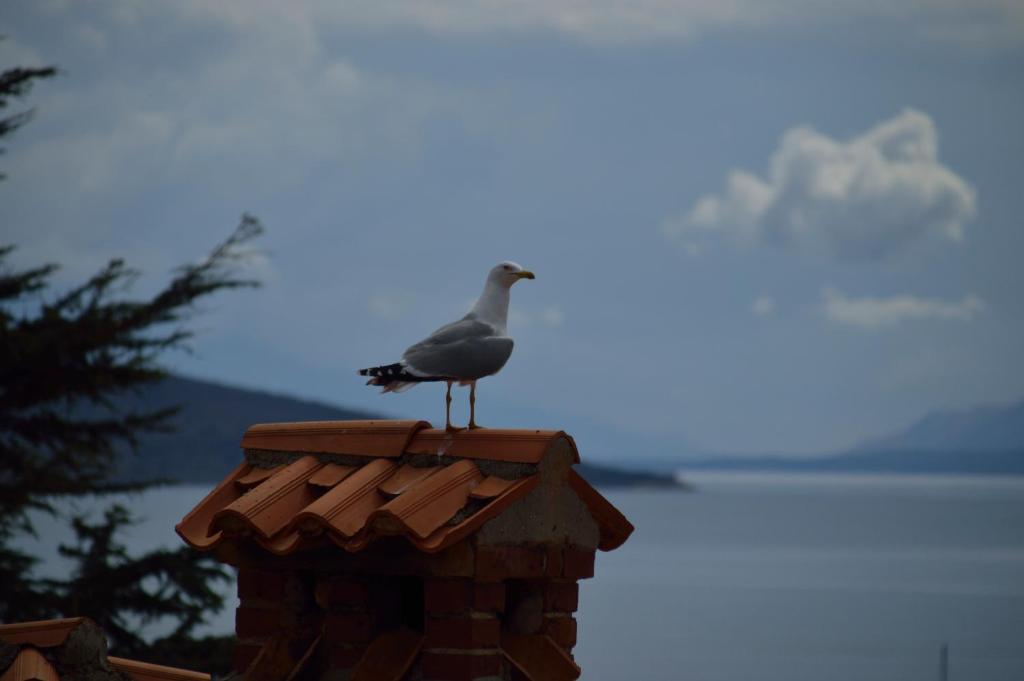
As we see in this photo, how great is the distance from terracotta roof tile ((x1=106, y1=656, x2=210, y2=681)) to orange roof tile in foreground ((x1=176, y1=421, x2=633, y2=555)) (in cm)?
42

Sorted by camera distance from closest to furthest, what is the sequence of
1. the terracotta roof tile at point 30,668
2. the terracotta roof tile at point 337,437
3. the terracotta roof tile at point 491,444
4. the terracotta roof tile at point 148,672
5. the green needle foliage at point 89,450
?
the terracotta roof tile at point 30,668 < the terracotta roof tile at point 491,444 < the terracotta roof tile at point 148,672 < the terracotta roof tile at point 337,437 < the green needle foliage at point 89,450

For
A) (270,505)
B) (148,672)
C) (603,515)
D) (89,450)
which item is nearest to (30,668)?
(148,672)

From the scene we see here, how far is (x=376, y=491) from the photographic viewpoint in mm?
4703

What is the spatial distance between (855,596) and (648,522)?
86530 millimetres

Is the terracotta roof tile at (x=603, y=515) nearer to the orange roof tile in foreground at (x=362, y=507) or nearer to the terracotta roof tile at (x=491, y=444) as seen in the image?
the terracotta roof tile at (x=491, y=444)

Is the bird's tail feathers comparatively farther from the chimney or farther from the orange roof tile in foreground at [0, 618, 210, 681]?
the orange roof tile in foreground at [0, 618, 210, 681]

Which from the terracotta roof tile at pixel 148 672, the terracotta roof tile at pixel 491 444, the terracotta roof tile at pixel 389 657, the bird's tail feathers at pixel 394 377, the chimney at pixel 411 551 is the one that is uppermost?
the bird's tail feathers at pixel 394 377

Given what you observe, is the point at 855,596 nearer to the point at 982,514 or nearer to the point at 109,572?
the point at 109,572

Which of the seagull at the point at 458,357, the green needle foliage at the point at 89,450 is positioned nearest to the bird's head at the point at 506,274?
the seagull at the point at 458,357

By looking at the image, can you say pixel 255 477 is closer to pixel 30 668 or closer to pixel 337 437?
pixel 337 437

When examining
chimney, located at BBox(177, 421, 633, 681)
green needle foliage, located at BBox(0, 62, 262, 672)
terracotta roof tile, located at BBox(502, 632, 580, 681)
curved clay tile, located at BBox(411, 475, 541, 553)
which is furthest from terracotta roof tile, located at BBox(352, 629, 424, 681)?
green needle foliage, located at BBox(0, 62, 262, 672)

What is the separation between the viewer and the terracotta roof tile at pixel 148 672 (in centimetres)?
480

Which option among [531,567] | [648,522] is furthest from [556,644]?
[648,522]

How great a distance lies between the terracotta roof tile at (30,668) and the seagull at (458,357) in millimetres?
1294
